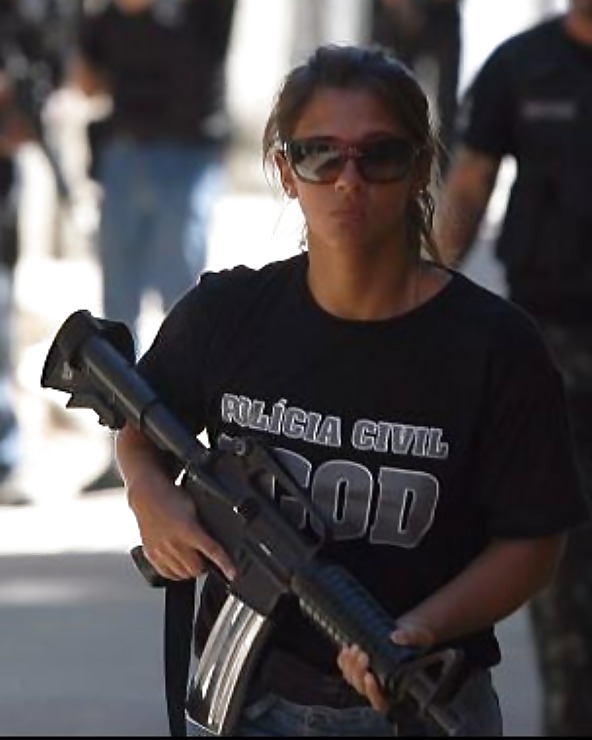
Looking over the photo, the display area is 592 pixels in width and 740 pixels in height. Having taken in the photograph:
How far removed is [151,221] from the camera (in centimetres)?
984

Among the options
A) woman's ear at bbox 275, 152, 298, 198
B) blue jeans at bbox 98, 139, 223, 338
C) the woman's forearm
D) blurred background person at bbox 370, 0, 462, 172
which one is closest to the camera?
the woman's forearm

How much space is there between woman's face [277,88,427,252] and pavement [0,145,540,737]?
0.36 metres

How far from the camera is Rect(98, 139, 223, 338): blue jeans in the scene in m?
9.81

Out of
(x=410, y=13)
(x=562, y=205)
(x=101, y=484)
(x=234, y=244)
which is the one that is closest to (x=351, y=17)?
(x=234, y=244)

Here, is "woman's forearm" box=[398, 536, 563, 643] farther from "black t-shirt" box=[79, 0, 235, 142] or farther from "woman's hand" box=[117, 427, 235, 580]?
"black t-shirt" box=[79, 0, 235, 142]

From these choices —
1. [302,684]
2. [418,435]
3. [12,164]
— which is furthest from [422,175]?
[12,164]

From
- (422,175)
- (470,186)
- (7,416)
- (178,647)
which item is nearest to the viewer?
(422,175)

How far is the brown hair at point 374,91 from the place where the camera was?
348cm

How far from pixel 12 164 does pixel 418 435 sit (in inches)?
225

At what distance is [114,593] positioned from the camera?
7.74 m

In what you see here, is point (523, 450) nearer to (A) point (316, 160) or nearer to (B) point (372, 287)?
(B) point (372, 287)

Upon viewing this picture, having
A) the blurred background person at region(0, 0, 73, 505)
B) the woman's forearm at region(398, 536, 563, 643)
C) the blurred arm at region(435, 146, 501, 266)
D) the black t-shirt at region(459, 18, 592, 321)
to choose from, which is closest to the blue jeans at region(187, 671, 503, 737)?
the woman's forearm at region(398, 536, 563, 643)

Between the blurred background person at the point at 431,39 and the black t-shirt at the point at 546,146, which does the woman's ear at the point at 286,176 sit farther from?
the blurred background person at the point at 431,39

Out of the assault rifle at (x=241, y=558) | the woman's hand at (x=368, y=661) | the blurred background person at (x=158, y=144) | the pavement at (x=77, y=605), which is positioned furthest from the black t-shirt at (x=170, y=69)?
the woman's hand at (x=368, y=661)
